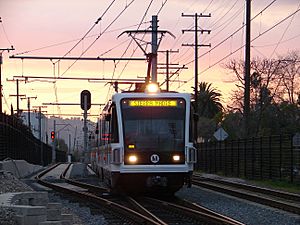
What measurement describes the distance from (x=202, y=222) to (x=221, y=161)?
30582 millimetres

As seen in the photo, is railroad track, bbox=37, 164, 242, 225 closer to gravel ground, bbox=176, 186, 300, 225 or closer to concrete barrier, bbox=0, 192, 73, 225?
gravel ground, bbox=176, 186, 300, 225

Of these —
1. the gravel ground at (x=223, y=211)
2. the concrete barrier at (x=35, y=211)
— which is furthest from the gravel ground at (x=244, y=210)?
the concrete barrier at (x=35, y=211)

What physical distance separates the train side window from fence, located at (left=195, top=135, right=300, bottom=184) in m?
11.5

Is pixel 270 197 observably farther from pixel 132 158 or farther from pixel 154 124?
pixel 132 158

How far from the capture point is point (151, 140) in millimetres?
19859

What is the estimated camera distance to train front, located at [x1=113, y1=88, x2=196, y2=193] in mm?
19766

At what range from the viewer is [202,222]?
46.5 ft

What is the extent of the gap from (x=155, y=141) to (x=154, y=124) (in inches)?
21.1

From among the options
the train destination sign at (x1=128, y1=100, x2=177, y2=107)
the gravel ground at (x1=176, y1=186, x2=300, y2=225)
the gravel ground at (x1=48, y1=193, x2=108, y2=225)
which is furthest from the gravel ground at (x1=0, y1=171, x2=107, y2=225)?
→ the train destination sign at (x1=128, y1=100, x2=177, y2=107)

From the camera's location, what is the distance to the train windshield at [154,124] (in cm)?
1986

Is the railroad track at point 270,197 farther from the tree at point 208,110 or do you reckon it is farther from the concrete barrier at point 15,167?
the tree at point 208,110

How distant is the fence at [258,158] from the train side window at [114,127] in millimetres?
11455

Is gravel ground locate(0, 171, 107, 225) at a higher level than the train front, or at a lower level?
lower

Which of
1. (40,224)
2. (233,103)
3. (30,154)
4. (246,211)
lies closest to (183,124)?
(246,211)
